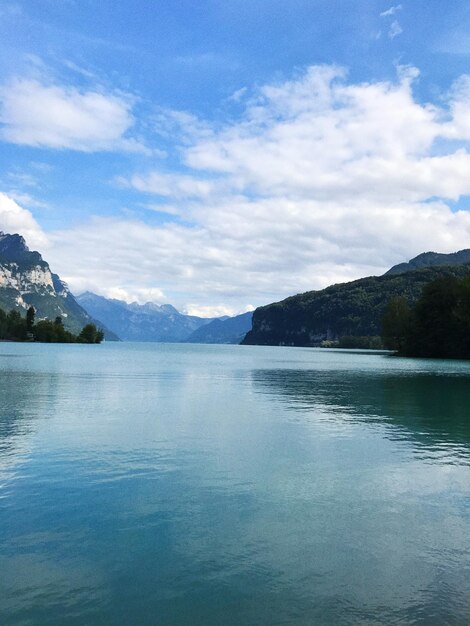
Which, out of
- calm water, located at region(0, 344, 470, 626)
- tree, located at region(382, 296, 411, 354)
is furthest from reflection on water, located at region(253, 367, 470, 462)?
tree, located at region(382, 296, 411, 354)

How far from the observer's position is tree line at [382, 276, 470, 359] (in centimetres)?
15600

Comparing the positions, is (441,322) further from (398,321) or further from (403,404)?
(403,404)

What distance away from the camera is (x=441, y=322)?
6629 inches

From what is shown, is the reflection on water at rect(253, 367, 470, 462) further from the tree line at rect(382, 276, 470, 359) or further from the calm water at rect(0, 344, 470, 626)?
the tree line at rect(382, 276, 470, 359)

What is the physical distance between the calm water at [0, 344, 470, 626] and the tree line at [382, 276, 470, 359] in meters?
127

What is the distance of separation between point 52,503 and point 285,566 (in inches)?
375

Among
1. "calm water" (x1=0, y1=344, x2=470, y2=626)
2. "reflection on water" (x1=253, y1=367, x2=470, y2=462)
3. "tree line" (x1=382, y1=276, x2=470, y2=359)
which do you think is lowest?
"calm water" (x1=0, y1=344, x2=470, y2=626)

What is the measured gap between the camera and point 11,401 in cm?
4653

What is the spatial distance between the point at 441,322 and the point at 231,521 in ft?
539

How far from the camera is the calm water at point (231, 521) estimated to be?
12328 mm

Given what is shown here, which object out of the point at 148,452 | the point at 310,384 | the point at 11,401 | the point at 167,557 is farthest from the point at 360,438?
the point at 310,384

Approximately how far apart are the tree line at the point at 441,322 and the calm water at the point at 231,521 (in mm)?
126564

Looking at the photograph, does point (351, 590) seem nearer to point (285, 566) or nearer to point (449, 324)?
point (285, 566)

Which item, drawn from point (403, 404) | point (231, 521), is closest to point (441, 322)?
point (403, 404)
